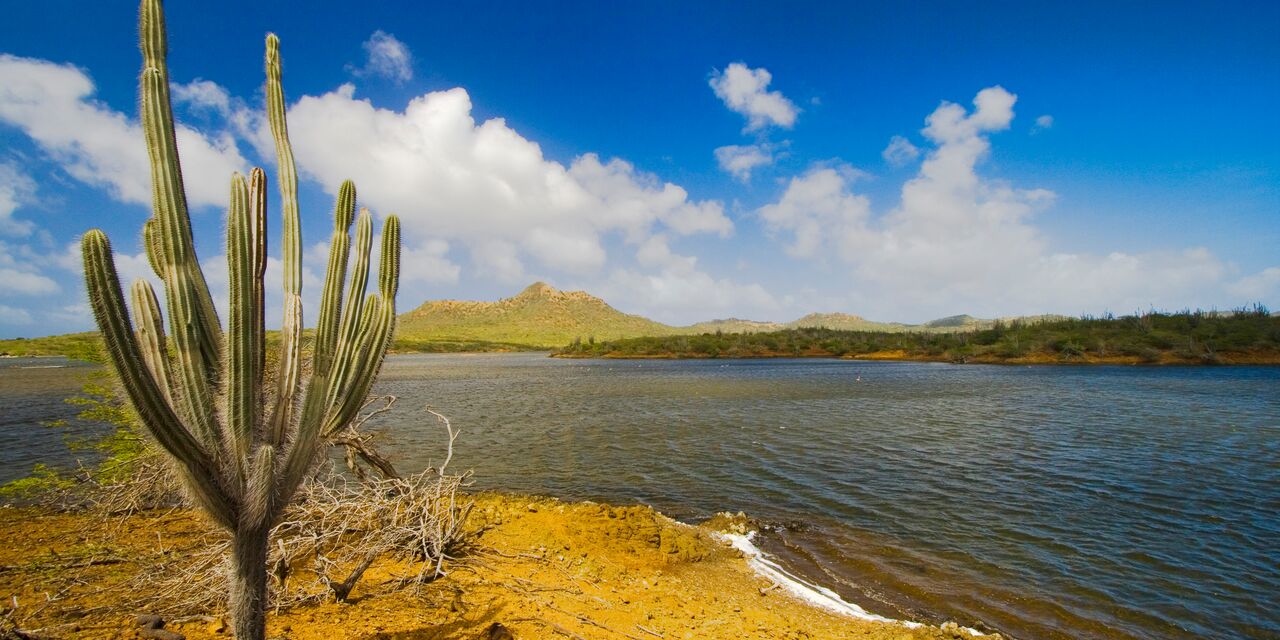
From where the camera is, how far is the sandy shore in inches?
213

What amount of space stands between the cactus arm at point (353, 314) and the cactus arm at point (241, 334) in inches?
21.0

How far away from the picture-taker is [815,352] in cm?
9688

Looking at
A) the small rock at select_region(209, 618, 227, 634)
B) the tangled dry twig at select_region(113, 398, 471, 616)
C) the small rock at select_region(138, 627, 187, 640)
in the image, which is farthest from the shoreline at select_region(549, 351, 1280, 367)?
the small rock at select_region(138, 627, 187, 640)

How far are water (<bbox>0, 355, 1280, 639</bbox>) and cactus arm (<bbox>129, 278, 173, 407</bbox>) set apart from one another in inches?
329

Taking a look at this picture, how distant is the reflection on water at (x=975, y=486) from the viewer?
800 cm

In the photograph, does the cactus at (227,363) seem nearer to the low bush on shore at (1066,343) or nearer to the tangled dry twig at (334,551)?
the tangled dry twig at (334,551)

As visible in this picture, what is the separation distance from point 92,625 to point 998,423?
26.9 meters

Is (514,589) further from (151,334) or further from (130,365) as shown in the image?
(130,365)

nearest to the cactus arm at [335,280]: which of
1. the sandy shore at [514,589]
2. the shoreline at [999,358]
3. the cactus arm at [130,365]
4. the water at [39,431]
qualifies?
the cactus arm at [130,365]

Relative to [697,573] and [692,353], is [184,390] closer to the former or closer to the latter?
[697,573]

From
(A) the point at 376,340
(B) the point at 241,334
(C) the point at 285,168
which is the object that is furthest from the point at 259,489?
(C) the point at 285,168

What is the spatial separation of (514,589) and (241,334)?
4471mm

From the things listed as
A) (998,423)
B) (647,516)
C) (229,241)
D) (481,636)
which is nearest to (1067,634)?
(647,516)

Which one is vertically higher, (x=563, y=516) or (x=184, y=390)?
(x=184, y=390)
